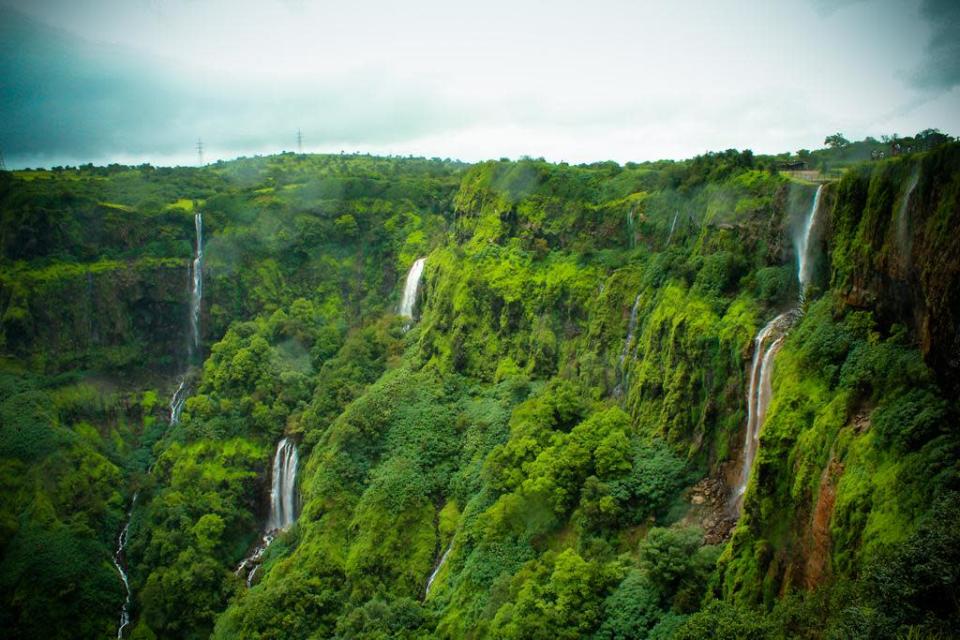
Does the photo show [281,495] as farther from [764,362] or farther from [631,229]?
[764,362]

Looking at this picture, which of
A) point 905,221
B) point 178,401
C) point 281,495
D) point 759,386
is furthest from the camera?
point 178,401

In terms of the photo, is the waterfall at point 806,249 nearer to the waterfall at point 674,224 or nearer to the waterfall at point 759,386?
the waterfall at point 759,386

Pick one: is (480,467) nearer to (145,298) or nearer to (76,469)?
(76,469)

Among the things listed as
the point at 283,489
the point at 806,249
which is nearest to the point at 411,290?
the point at 283,489

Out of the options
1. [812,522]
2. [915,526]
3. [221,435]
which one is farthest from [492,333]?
[915,526]

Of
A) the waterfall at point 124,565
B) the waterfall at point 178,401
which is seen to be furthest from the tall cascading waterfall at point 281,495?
the waterfall at point 178,401

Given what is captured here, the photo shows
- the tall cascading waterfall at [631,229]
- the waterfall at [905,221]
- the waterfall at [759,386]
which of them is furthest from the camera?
the tall cascading waterfall at [631,229]
